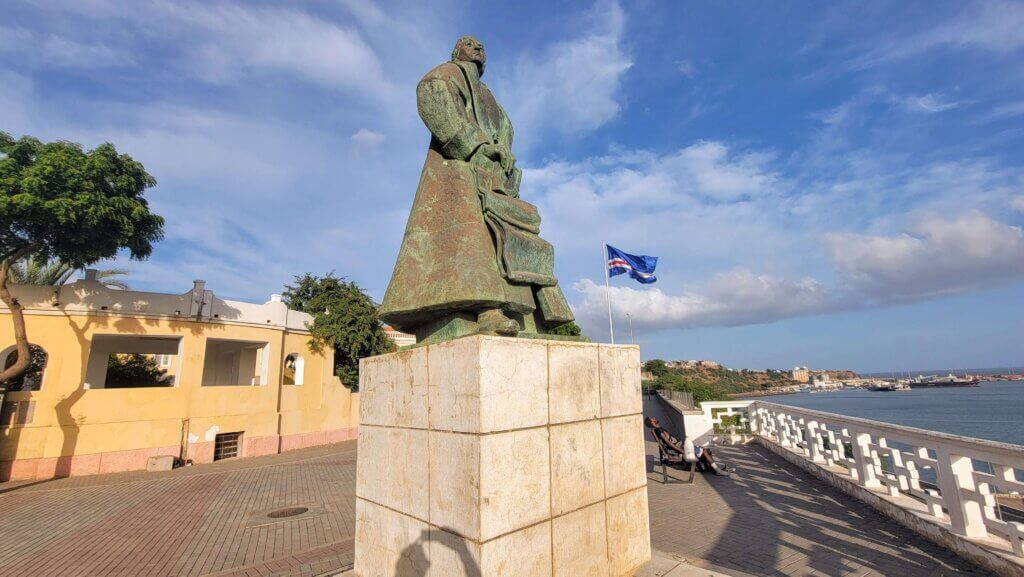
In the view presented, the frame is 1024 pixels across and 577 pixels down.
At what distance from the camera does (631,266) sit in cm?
1538

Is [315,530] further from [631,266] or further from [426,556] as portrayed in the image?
[631,266]

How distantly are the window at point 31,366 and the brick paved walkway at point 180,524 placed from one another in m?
3.46

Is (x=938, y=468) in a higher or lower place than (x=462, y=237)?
lower

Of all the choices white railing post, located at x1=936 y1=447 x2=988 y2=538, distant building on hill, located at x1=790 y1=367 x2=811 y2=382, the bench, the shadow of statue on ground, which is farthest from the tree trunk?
distant building on hill, located at x1=790 y1=367 x2=811 y2=382

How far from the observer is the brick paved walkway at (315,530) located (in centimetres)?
475

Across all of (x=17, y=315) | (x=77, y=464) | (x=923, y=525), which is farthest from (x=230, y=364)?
(x=923, y=525)

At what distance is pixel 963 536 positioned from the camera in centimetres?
449

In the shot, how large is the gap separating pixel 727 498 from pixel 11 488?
1637 centimetres

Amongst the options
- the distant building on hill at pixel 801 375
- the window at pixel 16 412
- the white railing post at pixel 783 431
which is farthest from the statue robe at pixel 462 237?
the distant building on hill at pixel 801 375

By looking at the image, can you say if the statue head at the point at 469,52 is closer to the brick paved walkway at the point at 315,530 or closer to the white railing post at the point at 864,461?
the brick paved walkway at the point at 315,530

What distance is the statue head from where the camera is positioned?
4.73 meters

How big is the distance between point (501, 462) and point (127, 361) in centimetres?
2676

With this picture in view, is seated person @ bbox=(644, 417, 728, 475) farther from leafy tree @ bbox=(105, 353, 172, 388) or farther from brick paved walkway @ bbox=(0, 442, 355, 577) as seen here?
leafy tree @ bbox=(105, 353, 172, 388)

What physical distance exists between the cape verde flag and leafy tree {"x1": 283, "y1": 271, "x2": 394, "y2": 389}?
9775 millimetres
